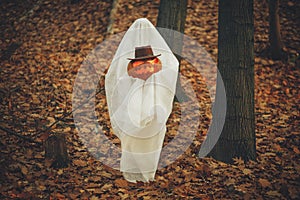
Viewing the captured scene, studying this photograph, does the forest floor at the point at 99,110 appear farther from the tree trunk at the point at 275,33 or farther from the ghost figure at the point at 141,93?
the ghost figure at the point at 141,93

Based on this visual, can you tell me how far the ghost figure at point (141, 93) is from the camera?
4.79 m

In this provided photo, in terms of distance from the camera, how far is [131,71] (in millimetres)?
4758

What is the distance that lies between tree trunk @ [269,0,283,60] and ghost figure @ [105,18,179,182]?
4.97 meters

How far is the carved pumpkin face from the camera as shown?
4711 mm

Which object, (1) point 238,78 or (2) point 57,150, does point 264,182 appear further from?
(2) point 57,150

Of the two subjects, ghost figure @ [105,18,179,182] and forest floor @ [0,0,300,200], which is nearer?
ghost figure @ [105,18,179,182]

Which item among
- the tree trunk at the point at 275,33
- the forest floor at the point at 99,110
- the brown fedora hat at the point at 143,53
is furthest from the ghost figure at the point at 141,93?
the tree trunk at the point at 275,33

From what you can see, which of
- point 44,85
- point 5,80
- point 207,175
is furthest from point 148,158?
point 5,80

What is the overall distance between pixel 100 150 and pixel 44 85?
104 inches

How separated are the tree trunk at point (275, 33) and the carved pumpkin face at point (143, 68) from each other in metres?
5.30

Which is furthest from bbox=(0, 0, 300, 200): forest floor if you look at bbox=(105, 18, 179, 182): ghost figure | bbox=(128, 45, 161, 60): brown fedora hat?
bbox=(128, 45, 161, 60): brown fedora hat

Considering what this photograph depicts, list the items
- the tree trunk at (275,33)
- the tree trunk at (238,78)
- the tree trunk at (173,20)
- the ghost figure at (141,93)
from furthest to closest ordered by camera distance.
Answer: the tree trunk at (275,33)
the tree trunk at (173,20)
the tree trunk at (238,78)
the ghost figure at (141,93)

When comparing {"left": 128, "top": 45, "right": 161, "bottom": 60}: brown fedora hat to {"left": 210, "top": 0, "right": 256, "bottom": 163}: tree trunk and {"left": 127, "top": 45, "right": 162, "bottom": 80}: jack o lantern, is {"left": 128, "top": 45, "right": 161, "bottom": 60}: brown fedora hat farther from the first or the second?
{"left": 210, "top": 0, "right": 256, "bottom": 163}: tree trunk

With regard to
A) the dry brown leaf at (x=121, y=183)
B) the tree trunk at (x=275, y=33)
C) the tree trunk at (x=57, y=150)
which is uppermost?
the tree trunk at (x=275, y=33)
